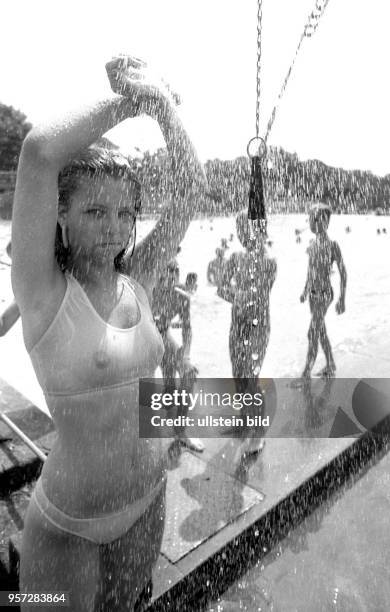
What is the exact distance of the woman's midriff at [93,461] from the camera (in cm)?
133

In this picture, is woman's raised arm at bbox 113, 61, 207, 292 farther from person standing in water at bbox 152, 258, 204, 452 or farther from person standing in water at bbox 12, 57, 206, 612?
person standing in water at bbox 152, 258, 204, 452

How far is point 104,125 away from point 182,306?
327 centimetres

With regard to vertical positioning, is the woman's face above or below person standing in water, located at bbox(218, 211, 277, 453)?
above

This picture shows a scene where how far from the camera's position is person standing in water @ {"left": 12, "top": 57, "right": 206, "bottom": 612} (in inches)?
45.8

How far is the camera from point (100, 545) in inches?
56.4

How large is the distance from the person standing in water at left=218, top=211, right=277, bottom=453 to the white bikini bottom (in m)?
2.78

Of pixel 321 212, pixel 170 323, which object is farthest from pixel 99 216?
pixel 321 212

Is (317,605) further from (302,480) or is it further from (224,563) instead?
(302,480)

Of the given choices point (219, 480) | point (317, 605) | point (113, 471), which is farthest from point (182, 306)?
point (113, 471)

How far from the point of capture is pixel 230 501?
3.07 m

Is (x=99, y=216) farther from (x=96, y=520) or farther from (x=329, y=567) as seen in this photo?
(x=329, y=567)
